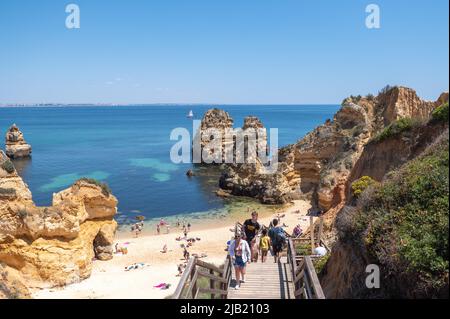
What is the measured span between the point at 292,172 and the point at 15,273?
1199 inches

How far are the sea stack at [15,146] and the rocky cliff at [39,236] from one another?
62.7m

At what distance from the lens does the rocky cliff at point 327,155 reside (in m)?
32.7

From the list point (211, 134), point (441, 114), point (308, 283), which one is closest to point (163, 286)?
point (308, 283)

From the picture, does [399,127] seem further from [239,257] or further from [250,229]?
[239,257]

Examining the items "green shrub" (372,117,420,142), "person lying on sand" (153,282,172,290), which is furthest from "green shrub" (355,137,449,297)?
"person lying on sand" (153,282,172,290)

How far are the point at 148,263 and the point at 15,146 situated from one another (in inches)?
2524

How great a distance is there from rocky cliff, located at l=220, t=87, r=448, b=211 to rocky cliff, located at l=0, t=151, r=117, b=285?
708 inches

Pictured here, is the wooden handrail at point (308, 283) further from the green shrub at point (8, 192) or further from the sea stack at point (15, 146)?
the sea stack at point (15, 146)

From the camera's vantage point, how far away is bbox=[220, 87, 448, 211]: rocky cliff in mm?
32688

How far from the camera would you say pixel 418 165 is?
10453 millimetres

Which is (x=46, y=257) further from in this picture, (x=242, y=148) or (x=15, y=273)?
(x=242, y=148)

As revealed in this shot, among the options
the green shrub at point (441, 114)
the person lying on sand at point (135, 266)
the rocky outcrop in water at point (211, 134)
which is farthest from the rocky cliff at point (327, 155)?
the rocky outcrop in water at point (211, 134)

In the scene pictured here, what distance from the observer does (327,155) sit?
40.9m
